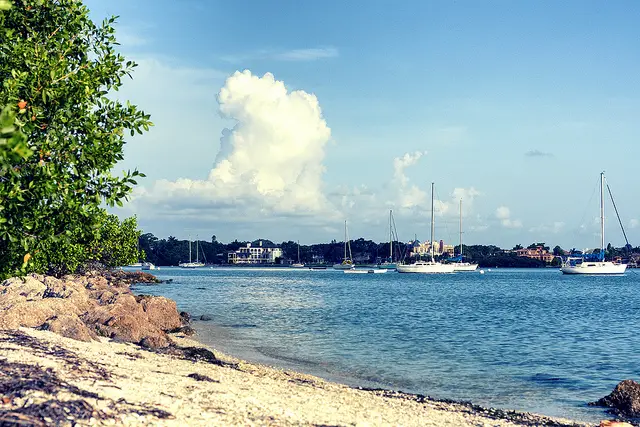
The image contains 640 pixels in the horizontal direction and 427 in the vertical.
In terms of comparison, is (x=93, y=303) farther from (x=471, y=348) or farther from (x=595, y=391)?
(x=595, y=391)

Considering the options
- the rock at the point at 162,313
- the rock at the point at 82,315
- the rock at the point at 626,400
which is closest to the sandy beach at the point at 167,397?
the rock at the point at 82,315

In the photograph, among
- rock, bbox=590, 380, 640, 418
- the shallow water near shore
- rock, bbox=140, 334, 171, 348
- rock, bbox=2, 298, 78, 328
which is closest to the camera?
rock, bbox=590, 380, 640, 418

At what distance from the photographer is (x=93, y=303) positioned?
101 ft

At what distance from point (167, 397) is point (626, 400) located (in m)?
13.6

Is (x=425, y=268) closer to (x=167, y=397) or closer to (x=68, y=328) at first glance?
(x=68, y=328)

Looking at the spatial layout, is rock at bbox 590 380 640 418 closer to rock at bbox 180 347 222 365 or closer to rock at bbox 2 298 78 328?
rock at bbox 180 347 222 365

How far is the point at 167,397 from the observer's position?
11.2 m

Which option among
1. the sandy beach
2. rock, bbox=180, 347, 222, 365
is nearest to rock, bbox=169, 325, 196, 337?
rock, bbox=180, 347, 222, 365

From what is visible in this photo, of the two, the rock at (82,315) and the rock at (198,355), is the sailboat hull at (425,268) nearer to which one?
the rock at (82,315)

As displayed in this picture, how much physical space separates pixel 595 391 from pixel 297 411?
14.3 metres

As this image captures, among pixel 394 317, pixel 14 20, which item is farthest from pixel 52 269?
pixel 14 20

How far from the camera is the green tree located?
10852mm

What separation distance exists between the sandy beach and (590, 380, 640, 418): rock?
243 cm

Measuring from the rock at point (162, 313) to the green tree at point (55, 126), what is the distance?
66.3 feet
